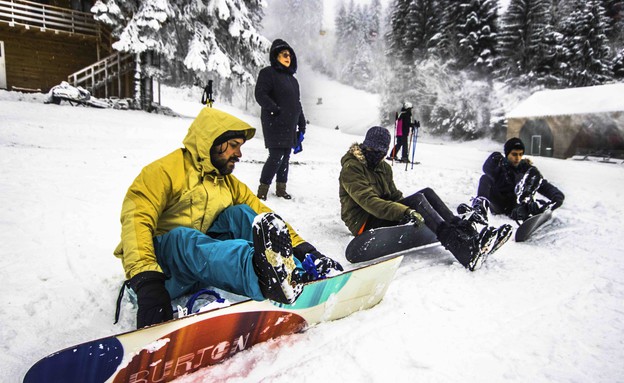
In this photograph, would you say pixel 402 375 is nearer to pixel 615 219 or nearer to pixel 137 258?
pixel 137 258

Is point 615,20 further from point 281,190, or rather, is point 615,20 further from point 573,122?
point 281,190

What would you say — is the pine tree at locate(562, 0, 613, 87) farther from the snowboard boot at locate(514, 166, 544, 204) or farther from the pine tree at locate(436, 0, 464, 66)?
the snowboard boot at locate(514, 166, 544, 204)

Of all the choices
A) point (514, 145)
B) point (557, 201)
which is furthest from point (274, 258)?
point (514, 145)

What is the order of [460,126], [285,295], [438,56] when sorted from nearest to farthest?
[285,295] → [460,126] → [438,56]

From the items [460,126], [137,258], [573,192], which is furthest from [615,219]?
[460,126]

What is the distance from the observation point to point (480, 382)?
1590 mm

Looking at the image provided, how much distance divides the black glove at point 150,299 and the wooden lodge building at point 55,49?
53.2 feet

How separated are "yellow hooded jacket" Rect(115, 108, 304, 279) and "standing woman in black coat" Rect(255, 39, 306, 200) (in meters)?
2.30

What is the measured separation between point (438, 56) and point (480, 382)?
32251 millimetres

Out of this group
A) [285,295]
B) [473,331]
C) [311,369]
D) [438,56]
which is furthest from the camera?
[438,56]

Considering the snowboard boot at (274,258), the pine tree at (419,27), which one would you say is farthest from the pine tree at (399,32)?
the snowboard boot at (274,258)

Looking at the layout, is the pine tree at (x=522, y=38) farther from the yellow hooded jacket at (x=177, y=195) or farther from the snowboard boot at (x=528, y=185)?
Result: the yellow hooded jacket at (x=177, y=195)

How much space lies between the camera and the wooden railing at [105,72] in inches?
589

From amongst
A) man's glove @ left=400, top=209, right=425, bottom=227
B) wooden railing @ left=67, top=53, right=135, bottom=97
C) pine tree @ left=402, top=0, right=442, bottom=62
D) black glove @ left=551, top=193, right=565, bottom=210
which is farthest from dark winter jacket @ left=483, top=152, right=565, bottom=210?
pine tree @ left=402, top=0, right=442, bottom=62
